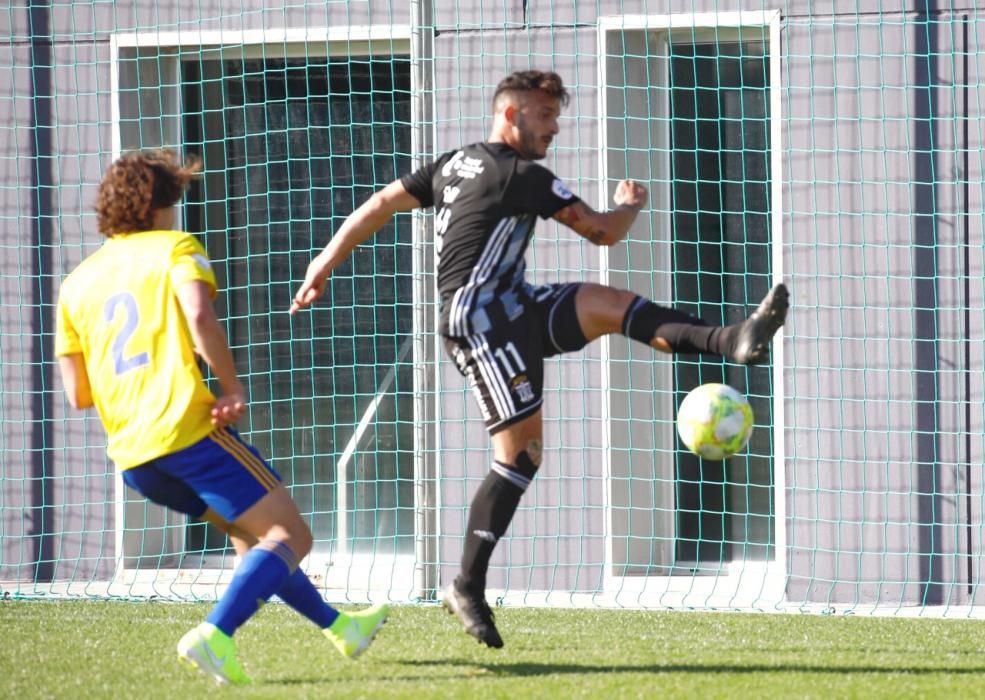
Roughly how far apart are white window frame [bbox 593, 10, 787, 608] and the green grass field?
0.72 metres

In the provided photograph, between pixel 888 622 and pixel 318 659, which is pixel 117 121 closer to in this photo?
pixel 318 659

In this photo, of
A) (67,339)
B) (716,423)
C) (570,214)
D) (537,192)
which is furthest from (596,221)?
(67,339)

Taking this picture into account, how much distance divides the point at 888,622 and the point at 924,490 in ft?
3.23

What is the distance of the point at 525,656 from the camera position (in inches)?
201

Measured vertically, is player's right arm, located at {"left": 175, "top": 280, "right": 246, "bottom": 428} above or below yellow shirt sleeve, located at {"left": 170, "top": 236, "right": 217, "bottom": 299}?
below

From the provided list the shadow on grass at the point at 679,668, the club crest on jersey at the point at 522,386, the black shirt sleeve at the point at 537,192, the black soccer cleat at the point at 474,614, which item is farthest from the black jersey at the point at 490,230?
the shadow on grass at the point at 679,668

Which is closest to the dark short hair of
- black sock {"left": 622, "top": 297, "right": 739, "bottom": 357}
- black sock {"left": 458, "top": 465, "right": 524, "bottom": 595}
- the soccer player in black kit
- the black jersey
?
the soccer player in black kit

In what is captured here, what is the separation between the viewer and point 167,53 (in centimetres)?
782

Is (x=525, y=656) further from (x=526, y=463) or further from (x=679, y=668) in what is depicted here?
(x=526, y=463)

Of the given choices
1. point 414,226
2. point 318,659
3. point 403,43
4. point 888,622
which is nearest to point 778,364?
point 888,622

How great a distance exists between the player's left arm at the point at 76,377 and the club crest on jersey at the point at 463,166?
1386 mm

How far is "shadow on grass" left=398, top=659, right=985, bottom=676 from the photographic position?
4.75m

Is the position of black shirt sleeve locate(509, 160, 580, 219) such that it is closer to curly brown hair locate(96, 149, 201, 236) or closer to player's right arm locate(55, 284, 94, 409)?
curly brown hair locate(96, 149, 201, 236)

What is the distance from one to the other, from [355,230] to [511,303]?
2.28 ft
